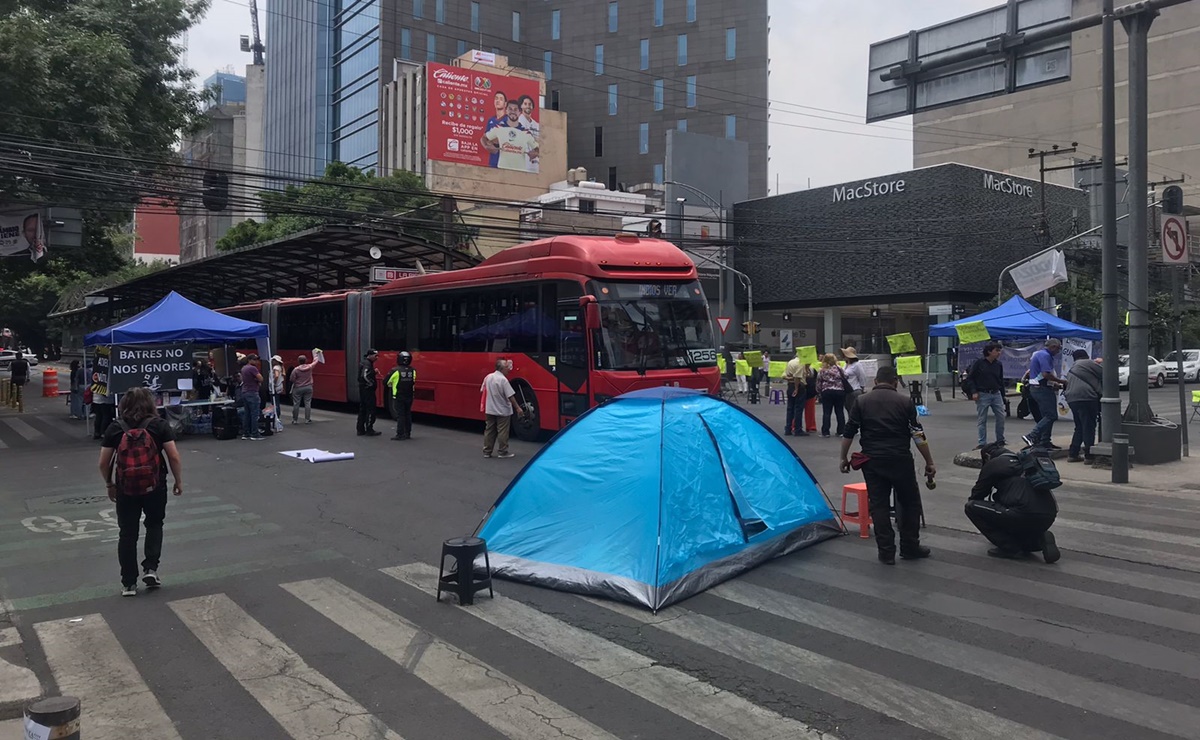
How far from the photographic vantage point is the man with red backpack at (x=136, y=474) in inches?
271

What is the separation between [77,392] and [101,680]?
20.1 meters

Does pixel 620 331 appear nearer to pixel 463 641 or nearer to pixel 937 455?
pixel 937 455

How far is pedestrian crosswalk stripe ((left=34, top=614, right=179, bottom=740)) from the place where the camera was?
465 cm

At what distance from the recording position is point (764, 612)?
6.49 m

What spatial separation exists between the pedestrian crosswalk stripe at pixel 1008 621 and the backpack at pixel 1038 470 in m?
1.40

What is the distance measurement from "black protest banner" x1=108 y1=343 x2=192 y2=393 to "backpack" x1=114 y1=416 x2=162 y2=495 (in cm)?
1103

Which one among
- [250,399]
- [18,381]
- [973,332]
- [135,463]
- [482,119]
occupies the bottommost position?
[135,463]

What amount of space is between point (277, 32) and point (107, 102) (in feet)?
299

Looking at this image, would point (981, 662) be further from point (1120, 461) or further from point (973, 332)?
point (973, 332)

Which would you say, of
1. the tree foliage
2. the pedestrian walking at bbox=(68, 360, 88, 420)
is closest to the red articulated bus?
the pedestrian walking at bbox=(68, 360, 88, 420)

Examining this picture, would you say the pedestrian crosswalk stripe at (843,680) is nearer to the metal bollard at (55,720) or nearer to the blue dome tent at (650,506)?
the blue dome tent at (650,506)

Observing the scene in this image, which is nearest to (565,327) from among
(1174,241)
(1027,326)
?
(1174,241)

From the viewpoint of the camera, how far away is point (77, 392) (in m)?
22.7

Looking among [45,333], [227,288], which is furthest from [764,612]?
[45,333]
